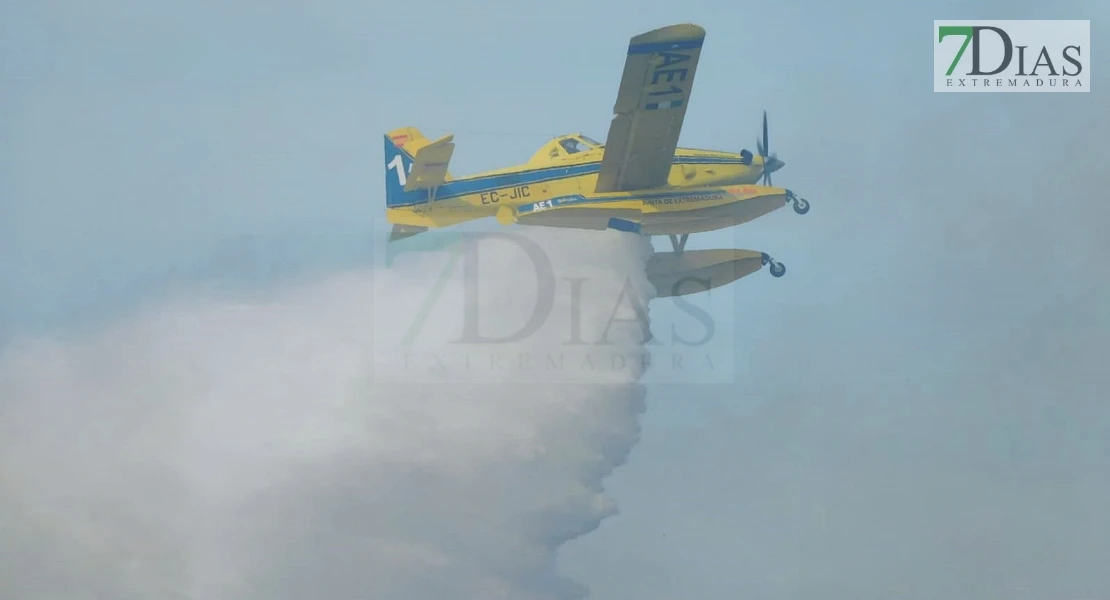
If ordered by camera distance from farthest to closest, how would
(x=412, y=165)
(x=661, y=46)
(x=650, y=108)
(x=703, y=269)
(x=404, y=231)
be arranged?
(x=703, y=269)
(x=404, y=231)
(x=412, y=165)
(x=650, y=108)
(x=661, y=46)

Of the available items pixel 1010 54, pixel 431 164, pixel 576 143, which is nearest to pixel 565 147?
pixel 576 143

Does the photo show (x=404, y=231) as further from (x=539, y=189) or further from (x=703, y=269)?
(x=703, y=269)

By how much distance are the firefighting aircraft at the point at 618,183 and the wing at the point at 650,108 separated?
0.5 inches

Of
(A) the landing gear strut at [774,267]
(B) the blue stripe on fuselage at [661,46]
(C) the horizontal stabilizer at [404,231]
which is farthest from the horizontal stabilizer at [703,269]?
(C) the horizontal stabilizer at [404,231]

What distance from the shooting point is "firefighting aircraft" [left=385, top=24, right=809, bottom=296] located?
723 inches

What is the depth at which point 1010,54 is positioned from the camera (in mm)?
20156

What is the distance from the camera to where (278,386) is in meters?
19.7

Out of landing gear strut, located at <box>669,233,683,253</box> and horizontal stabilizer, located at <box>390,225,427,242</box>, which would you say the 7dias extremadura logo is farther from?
horizontal stabilizer, located at <box>390,225,427,242</box>

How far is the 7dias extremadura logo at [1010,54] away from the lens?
65.7 feet

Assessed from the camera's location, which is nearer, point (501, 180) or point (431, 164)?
point (431, 164)

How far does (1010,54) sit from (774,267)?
4433 millimetres

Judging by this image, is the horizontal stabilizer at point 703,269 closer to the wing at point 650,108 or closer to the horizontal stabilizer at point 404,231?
the wing at point 650,108

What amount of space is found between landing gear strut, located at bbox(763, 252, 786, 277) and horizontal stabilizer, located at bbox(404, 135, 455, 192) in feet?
15.0

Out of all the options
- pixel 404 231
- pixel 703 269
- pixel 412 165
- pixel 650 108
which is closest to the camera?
pixel 650 108
